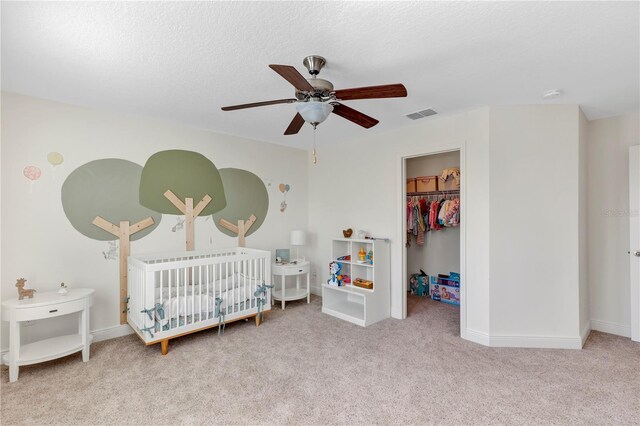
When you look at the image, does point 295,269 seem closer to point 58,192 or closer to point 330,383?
point 330,383

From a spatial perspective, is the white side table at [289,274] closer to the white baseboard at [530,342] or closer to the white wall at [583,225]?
the white baseboard at [530,342]

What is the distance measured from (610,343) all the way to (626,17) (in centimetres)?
299

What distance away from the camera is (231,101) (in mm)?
2816

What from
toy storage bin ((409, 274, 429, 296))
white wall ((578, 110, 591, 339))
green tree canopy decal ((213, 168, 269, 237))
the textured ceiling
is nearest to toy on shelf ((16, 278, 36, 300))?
the textured ceiling

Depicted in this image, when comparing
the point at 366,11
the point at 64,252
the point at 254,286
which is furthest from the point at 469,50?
the point at 64,252

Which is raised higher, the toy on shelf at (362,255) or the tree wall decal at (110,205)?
the tree wall decal at (110,205)

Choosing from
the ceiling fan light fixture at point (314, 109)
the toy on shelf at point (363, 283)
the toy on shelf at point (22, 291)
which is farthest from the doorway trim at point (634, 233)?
the toy on shelf at point (22, 291)

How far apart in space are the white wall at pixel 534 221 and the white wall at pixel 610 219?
81 centimetres

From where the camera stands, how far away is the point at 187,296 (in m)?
3.00

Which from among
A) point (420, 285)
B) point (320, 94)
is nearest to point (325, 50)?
point (320, 94)

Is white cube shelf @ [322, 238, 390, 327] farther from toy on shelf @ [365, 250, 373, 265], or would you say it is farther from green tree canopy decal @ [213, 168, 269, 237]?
green tree canopy decal @ [213, 168, 269, 237]

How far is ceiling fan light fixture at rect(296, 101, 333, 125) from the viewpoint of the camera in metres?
1.94

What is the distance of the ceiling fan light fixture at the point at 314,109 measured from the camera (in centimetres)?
194

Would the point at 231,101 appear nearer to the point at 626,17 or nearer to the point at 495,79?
the point at 495,79
